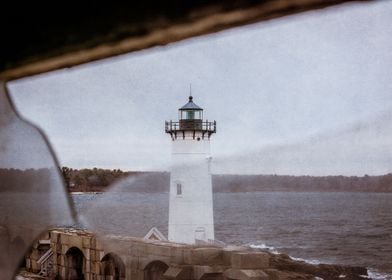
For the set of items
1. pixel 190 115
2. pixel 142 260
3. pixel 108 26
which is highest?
pixel 190 115

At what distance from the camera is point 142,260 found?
828cm

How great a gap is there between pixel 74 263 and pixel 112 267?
39.5 inches

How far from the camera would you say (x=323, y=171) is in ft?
46.9

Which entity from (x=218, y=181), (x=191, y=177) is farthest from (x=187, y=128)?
(x=218, y=181)

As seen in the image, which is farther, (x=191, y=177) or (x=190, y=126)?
(x=191, y=177)

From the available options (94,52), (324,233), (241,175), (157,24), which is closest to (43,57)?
(94,52)

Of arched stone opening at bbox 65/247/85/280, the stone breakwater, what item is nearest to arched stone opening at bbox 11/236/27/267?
the stone breakwater

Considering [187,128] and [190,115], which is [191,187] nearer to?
[187,128]

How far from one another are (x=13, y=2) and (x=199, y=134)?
428 inches

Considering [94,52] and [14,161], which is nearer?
[94,52]

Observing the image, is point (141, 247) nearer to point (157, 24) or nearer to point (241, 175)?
point (241, 175)

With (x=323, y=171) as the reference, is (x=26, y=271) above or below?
below

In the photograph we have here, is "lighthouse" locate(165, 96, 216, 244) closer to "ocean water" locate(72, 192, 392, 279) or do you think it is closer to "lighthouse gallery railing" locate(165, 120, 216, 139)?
"lighthouse gallery railing" locate(165, 120, 216, 139)

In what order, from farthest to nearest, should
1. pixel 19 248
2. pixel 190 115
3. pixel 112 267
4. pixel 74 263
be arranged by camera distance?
1. pixel 190 115
2. pixel 74 263
3. pixel 112 267
4. pixel 19 248
